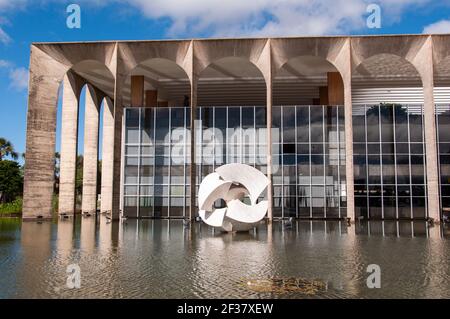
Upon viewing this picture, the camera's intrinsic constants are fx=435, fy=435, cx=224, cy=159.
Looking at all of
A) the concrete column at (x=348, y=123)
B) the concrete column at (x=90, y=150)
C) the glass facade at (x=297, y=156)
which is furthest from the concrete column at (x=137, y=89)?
the concrete column at (x=348, y=123)

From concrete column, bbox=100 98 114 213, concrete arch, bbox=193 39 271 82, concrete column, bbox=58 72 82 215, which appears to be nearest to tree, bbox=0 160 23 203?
concrete column, bbox=100 98 114 213

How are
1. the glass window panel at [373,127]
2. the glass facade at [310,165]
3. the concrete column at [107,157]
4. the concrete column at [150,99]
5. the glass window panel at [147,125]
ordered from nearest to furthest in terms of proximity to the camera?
the glass facade at [310,165] → the glass window panel at [373,127] → the glass window panel at [147,125] → the concrete column at [150,99] → the concrete column at [107,157]

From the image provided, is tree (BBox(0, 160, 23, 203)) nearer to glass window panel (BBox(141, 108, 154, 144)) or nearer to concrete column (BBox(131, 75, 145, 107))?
concrete column (BBox(131, 75, 145, 107))

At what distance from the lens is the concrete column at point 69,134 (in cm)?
3988

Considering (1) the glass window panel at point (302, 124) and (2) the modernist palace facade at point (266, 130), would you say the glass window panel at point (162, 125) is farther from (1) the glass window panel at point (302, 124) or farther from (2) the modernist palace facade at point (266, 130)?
(1) the glass window panel at point (302, 124)

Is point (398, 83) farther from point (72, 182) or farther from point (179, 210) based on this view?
point (72, 182)

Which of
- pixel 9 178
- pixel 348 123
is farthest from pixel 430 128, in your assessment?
pixel 9 178

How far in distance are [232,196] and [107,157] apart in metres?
27.3

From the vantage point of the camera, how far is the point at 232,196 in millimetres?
22750

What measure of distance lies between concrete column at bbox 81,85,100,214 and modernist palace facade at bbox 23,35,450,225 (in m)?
3.72

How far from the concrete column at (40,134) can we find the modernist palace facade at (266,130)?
0.08 m

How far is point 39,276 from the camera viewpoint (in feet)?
33.5

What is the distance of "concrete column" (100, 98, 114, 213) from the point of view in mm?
44812

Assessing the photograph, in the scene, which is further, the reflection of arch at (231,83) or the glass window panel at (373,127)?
the glass window panel at (373,127)
